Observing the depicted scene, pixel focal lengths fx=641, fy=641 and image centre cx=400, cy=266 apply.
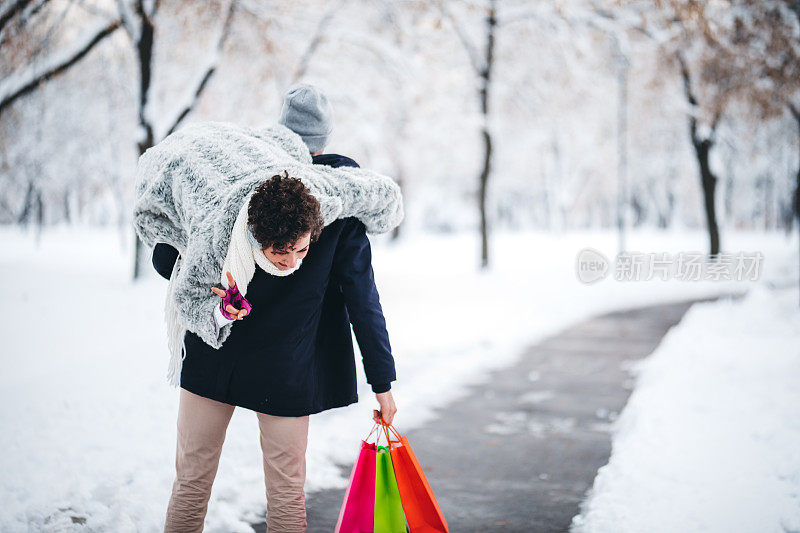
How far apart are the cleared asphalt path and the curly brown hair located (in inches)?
83.2

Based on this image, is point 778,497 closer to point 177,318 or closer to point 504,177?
point 177,318

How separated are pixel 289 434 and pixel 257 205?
3.05 feet

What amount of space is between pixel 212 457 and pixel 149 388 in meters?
3.47

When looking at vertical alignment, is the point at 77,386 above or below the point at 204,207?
below

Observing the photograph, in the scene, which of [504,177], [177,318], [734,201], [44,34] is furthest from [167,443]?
[734,201]

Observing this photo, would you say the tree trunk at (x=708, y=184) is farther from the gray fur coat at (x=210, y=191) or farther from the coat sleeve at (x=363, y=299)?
the gray fur coat at (x=210, y=191)

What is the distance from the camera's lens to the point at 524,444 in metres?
5.27

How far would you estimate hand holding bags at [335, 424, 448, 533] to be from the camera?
2645mm

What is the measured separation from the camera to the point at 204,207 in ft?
7.52

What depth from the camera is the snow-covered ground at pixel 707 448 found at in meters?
3.49

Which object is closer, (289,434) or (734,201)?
(289,434)

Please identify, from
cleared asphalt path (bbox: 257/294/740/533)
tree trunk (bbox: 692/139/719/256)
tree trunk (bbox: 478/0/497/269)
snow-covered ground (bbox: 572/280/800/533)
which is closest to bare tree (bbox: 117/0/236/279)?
cleared asphalt path (bbox: 257/294/740/533)

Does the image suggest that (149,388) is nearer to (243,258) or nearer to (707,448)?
(243,258)

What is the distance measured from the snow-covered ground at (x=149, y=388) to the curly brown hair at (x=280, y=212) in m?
2.05
